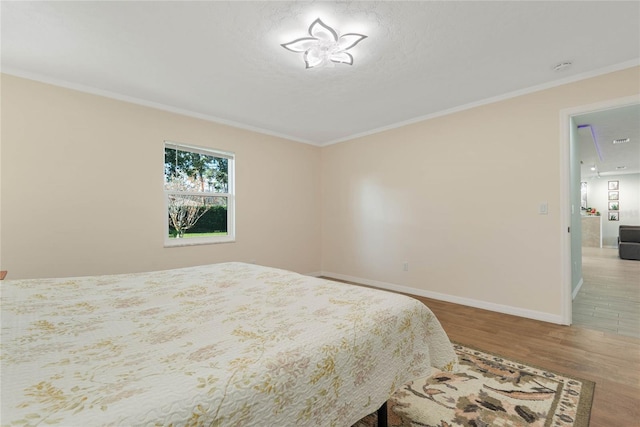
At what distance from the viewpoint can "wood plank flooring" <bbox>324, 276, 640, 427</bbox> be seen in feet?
5.50

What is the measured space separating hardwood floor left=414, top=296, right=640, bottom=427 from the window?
3.03 metres

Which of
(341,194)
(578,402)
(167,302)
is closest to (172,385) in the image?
(167,302)

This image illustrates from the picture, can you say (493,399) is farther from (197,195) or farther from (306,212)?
(306,212)

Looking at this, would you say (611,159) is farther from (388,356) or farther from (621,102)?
(388,356)

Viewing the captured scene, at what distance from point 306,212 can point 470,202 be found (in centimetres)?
258

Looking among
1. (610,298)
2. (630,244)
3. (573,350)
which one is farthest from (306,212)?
(630,244)

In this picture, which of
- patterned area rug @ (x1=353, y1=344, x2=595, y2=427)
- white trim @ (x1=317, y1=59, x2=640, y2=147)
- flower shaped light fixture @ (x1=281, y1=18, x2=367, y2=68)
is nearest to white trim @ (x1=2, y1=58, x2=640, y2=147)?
white trim @ (x1=317, y1=59, x2=640, y2=147)

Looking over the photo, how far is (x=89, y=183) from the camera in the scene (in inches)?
118

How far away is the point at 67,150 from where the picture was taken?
113 inches

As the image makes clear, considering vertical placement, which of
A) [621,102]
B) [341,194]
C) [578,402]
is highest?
[621,102]

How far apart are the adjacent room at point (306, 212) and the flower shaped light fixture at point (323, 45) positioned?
2cm

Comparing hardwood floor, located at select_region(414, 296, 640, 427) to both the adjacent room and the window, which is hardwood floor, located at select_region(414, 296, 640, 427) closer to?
the adjacent room

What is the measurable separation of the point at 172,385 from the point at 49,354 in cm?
49

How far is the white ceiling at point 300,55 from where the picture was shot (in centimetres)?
188
